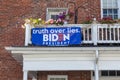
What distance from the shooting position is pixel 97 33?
1662cm

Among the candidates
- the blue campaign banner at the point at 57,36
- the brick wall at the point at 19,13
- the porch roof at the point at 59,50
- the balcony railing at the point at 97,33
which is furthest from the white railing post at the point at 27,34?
the brick wall at the point at 19,13

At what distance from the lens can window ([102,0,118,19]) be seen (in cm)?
2033

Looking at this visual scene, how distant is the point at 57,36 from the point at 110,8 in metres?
5.00

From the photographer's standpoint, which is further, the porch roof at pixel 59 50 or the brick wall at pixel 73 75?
the brick wall at pixel 73 75

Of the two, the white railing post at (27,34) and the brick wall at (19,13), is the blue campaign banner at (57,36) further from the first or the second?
the brick wall at (19,13)

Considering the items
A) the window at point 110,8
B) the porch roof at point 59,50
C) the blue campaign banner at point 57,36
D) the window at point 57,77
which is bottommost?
the window at point 57,77

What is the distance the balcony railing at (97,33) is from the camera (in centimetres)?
1659

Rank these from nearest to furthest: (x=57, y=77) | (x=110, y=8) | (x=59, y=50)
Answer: (x=59, y=50) < (x=57, y=77) < (x=110, y=8)

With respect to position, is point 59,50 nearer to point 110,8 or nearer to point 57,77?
point 57,77

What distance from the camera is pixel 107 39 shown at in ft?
56.2

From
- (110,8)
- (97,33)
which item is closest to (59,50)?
(97,33)

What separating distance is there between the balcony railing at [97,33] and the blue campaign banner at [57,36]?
28 centimetres

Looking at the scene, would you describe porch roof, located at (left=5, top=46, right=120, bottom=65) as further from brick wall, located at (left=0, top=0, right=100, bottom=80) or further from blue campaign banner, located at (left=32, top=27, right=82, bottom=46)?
brick wall, located at (left=0, top=0, right=100, bottom=80)

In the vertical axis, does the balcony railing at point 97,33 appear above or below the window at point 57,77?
above
